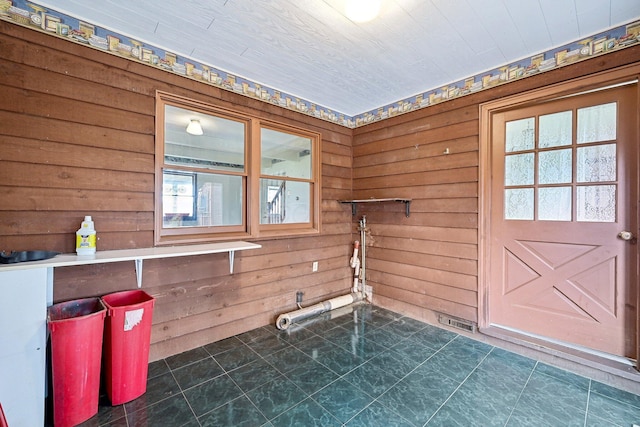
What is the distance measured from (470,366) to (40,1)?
3861 mm

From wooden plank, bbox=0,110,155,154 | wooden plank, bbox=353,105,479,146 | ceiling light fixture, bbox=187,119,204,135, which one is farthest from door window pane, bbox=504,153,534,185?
wooden plank, bbox=0,110,155,154

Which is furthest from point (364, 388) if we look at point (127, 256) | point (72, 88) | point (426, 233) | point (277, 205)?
point (72, 88)

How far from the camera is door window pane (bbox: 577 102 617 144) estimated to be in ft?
6.50

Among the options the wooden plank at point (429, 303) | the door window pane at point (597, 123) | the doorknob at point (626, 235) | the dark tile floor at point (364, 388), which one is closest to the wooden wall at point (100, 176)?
the dark tile floor at point (364, 388)

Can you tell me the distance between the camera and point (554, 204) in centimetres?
222

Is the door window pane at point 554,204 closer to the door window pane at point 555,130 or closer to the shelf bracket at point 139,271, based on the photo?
the door window pane at point 555,130

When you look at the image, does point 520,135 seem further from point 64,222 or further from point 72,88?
point 64,222

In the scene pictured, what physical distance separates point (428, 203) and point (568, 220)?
111 centimetres

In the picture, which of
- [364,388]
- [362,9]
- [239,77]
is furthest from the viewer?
[239,77]

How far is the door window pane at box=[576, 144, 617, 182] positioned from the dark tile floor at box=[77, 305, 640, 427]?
1486mm

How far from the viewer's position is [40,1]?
1667 millimetres

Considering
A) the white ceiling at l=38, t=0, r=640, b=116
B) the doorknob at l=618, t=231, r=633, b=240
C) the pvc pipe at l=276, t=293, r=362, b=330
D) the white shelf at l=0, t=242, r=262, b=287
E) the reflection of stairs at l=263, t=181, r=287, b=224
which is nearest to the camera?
the white shelf at l=0, t=242, r=262, b=287

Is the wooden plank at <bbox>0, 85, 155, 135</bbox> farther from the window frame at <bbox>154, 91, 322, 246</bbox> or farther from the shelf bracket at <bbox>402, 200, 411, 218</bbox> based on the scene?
the shelf bracket at <bbox>402, 200, 411, 218</bbox>

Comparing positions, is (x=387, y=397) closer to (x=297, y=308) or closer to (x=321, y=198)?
(x=297, y=308)
